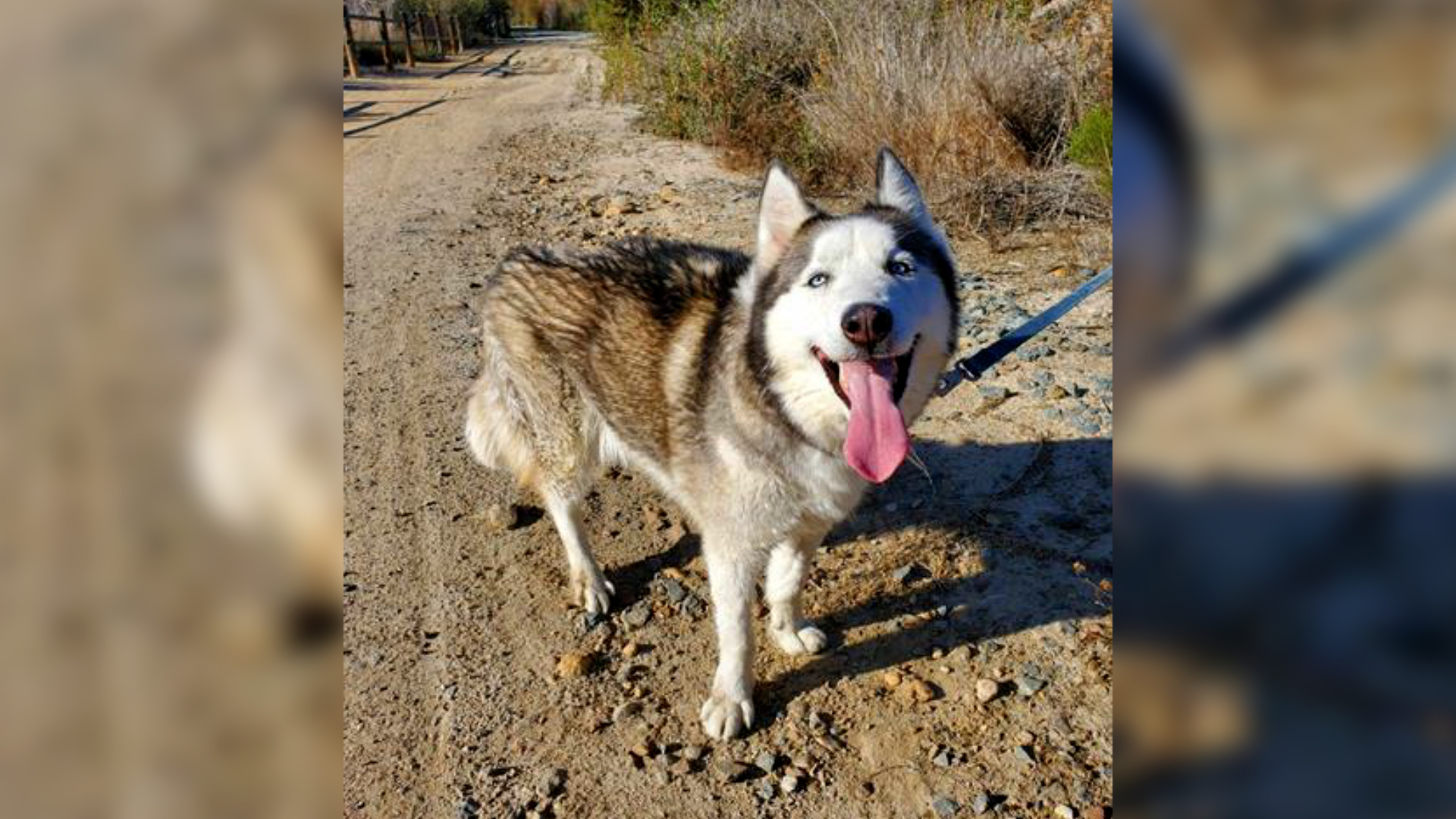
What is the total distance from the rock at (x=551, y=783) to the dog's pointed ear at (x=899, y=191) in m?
2.51

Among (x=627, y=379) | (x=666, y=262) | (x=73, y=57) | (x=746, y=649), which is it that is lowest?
(x=746, y=649)

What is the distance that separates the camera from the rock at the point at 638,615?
402 cm

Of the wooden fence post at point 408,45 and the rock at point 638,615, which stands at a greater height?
the wooden fence post at point 408,45

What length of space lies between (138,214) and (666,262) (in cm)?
372

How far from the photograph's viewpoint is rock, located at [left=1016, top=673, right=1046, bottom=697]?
351 cm

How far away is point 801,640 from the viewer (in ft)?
12.6

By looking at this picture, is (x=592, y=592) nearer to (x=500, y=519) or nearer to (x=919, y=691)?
(x=500, y=519)

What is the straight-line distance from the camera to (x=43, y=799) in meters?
0.51

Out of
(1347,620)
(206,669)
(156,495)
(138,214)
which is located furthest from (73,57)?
(1347,620)

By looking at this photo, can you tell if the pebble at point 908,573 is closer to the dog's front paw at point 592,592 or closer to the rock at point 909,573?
the rock at point 909,573

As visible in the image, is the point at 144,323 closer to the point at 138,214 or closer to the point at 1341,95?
the point at 138,214

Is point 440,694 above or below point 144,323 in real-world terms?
below

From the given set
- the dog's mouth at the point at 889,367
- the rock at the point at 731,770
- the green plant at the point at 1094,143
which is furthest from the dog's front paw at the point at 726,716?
the green plant at the point at 1094,143

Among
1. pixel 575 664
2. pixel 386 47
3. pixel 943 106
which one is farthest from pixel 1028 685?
pixel 386 47
